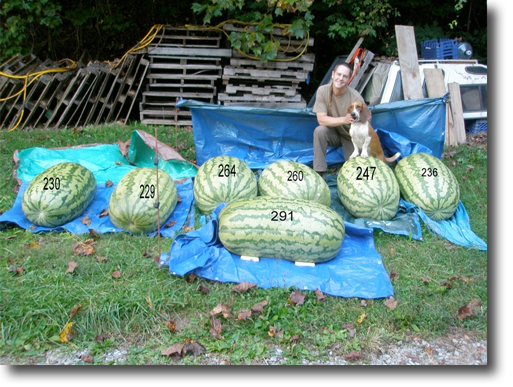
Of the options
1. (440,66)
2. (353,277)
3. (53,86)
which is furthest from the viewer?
(53,86)

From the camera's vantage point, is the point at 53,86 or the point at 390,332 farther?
the point at 53,86

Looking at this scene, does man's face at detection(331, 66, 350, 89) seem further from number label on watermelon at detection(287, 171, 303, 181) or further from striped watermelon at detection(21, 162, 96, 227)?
striped watermelon at detection(21, 162, 96, 227)

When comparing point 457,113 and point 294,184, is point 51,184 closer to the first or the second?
point 294,184

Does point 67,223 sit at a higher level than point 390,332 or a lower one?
higher

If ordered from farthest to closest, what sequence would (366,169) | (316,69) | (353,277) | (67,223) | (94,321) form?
(316,69) < (366,169) < (67,223) < (353,277) < (94,321)

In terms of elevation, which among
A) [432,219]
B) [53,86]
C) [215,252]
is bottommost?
[432,219]

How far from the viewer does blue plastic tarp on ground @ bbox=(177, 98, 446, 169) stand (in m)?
5.48

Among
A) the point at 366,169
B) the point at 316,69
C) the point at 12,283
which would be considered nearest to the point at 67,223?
the point at 12,283

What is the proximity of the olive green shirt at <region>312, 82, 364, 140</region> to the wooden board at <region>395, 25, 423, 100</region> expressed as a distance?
1828 millimetres

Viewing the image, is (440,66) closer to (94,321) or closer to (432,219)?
(432,219)

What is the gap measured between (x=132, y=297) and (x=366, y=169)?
8.97 feet

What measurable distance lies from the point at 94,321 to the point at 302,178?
236 centimetres

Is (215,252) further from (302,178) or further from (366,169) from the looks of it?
(366,169)

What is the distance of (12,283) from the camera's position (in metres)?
3.27
